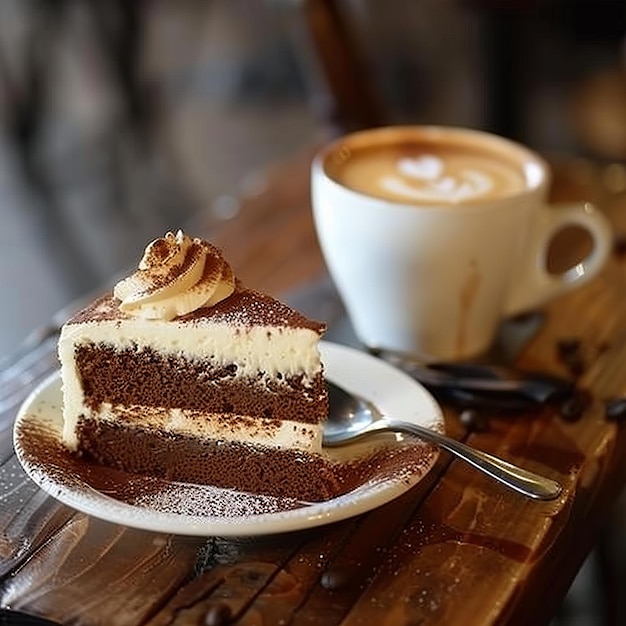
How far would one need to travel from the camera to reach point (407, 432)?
864 mm

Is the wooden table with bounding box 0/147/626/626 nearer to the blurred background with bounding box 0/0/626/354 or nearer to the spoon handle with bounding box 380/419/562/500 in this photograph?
the spoon handle with bounding box 380/419/562/500

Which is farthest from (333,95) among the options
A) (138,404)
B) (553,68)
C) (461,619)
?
(553,68)

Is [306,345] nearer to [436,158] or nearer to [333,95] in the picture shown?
[436,158]

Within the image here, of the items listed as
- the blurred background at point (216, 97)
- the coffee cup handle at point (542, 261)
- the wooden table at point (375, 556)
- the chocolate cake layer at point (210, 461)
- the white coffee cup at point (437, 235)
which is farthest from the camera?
the blurred background at point (216, 97)

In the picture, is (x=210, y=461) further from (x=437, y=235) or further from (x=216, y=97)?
(x=216, y=97)

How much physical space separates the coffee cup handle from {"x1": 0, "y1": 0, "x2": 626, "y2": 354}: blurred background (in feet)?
1.80

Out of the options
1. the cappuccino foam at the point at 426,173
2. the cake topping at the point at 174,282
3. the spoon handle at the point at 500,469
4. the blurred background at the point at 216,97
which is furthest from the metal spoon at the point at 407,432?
the blurred background at the point at 216,97

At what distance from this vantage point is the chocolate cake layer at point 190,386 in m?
0.83

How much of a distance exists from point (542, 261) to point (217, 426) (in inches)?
17.7

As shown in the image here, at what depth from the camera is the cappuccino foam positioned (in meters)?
1.12

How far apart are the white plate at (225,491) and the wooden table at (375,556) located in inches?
1.2

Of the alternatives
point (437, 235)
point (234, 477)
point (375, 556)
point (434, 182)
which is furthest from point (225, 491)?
point (434, 182)

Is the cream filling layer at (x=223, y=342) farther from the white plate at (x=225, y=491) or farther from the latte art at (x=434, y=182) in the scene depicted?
the latte art at (x=434, y=182)

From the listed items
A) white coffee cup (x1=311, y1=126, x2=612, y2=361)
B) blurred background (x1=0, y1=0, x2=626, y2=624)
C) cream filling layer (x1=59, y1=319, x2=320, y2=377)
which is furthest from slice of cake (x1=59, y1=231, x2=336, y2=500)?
blurred background (x1=0, y1=0, x2=626, y2=624)
